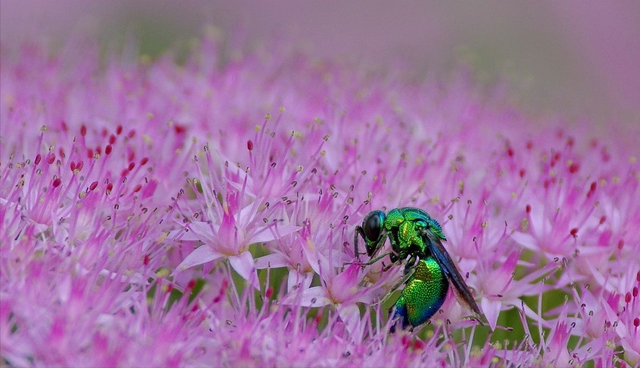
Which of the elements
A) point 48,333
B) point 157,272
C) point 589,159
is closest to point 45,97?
point 157,272

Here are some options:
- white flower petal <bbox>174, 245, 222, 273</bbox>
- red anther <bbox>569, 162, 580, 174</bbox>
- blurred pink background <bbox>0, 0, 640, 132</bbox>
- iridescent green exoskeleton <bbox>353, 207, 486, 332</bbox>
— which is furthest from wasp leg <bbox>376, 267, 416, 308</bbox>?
blurred pink background <bbox>0, 0, 640, 132</bbox>

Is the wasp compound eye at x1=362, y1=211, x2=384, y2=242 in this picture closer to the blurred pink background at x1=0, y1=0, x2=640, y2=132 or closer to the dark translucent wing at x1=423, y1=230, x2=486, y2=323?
the dark translucent wing at x1=423, y1=230, x2=486, y2=323

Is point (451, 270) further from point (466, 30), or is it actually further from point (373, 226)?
point (466, 30)

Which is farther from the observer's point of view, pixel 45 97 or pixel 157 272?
pixel 45 97

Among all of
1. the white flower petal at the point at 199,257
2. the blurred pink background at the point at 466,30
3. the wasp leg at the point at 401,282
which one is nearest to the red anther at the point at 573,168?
the wasp leg at the point at 401,282

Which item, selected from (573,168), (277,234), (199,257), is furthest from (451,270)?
(573,168)

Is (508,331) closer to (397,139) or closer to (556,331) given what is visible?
(556,331)
